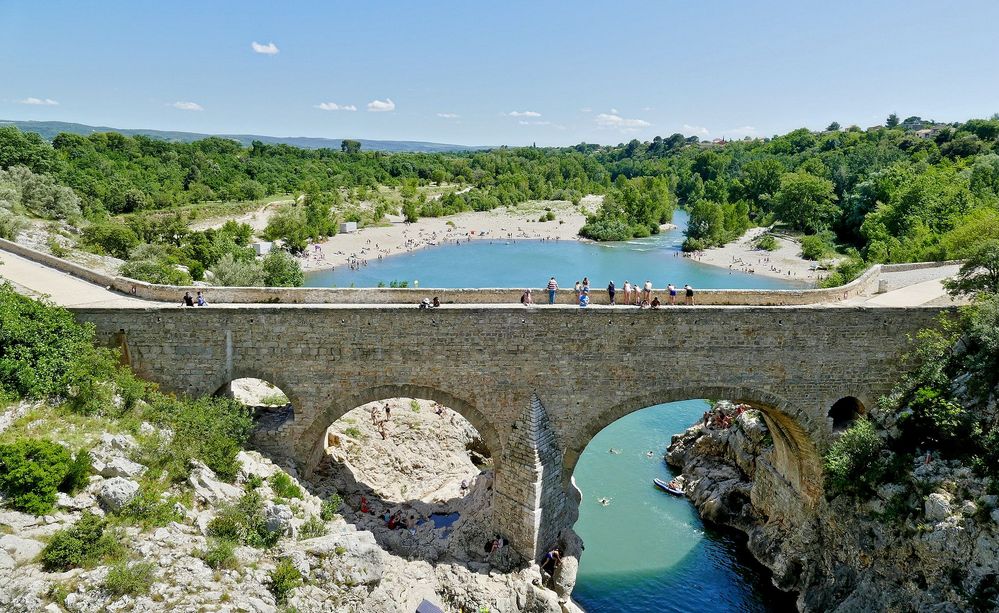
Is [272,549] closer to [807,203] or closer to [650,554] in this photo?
[650,554]

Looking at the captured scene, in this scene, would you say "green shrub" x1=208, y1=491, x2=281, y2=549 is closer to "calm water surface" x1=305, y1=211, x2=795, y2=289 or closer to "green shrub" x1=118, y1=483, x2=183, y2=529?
"green shrub" x1=118, y1=483, x2=183, y2=529

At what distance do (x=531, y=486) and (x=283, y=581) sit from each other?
5.92 metres

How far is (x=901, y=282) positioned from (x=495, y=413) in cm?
1382

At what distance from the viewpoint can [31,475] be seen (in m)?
10.3

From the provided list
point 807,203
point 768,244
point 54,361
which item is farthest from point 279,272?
point 807,203

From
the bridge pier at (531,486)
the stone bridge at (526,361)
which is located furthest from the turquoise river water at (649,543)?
the stone bridge at (526,361)

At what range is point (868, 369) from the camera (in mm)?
15125

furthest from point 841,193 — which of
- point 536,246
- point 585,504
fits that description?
point 585,504

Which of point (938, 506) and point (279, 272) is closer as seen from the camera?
point (938, 506)

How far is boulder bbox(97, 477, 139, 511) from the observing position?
10945mm

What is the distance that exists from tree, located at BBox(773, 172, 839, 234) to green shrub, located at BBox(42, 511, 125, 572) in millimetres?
66880

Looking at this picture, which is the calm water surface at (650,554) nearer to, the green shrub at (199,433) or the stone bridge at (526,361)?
the stone bridge at (526,361)

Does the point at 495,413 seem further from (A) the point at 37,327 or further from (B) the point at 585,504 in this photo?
(A) the point at 37,327

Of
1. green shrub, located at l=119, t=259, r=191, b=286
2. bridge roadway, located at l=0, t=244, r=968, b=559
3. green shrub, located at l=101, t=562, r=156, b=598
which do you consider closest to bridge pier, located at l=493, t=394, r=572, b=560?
bridge roadway, located at l=0, t=244, r=968, b=559
